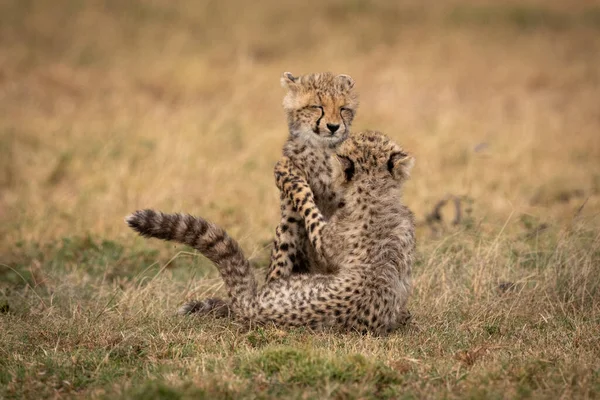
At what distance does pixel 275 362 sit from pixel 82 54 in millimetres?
11523

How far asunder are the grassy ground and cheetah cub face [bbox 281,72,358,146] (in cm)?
125

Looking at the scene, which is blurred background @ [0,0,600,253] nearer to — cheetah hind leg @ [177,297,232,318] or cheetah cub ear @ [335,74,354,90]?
cheetah hind leg @ [177,297,232,318]

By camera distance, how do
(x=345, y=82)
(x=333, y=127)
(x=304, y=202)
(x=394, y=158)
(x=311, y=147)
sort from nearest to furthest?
(x=394, y=158) < (x=304, y=202) < (x=333, y=127) < (x=311, y=147) < (x=345, y=82)

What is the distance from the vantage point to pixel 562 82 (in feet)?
48.9

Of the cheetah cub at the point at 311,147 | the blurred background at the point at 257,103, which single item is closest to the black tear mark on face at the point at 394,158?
the cheetah cub at the point at 311,147

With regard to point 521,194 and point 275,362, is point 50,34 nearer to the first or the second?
point 521,194

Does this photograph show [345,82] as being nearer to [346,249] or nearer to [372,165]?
[372,165]

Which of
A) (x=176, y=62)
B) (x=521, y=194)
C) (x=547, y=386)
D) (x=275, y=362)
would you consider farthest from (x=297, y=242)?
(x=176, y=62)

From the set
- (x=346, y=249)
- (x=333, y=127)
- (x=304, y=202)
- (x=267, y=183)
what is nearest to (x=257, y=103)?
(x=267, y=183)

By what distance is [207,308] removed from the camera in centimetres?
534

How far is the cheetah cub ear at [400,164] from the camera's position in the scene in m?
5.14

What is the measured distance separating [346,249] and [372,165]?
54 centimetres

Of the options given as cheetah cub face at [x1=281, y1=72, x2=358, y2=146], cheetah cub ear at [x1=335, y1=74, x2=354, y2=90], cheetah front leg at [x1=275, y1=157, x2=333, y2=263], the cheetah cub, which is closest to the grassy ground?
cheetah front leg at [x1=275, y1=157, x2=333, y2=263]

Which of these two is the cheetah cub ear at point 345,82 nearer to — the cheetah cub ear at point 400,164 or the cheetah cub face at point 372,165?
the cheetah cub face at point 372,165
